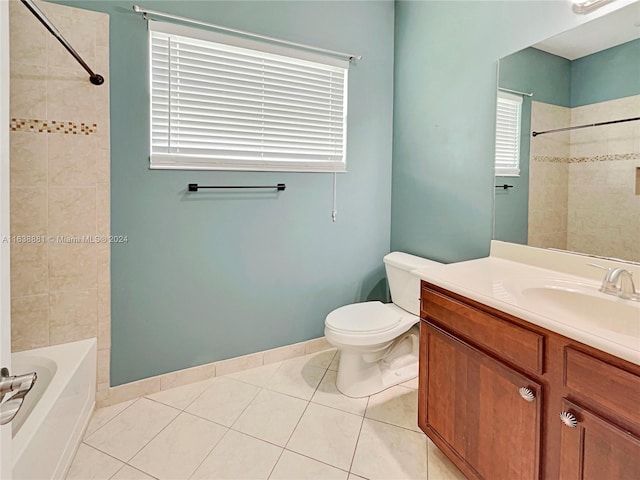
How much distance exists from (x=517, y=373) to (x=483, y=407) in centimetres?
21

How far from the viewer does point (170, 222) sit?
1936 millimetres

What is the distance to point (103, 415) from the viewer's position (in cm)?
176

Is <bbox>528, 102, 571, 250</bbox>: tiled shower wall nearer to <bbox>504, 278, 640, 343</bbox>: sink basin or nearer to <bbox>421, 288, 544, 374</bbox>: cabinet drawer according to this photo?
<bbox>504, 278, 640, 343</bbox>: sink basin

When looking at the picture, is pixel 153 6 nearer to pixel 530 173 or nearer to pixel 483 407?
pixel 530 173

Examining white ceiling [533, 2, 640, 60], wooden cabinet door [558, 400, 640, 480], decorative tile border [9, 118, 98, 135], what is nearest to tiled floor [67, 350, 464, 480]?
wooden cabinet door [558, 400, 640, 480]

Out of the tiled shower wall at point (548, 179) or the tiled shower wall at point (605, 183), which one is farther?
the tiled shower wall at point (548, 179)

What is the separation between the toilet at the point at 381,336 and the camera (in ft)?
6.08

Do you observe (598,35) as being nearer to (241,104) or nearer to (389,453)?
(241,104)

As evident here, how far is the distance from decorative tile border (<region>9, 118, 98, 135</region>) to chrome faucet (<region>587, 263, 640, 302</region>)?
7.64 ft

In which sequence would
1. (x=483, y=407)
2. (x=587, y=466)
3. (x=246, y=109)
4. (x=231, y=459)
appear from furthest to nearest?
(x=246, y=109), (x=231, y=459), (x=483, y=407), (x=587, y=466)

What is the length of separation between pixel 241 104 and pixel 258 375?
1.72m

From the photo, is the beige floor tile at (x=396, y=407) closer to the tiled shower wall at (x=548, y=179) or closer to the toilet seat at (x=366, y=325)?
the toilet seat at (x=366, y=325)

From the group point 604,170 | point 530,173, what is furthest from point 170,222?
point 604,170

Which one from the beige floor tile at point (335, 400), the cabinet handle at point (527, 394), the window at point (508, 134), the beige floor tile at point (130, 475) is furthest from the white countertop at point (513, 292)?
the beige floor tile at point (130, 475)
